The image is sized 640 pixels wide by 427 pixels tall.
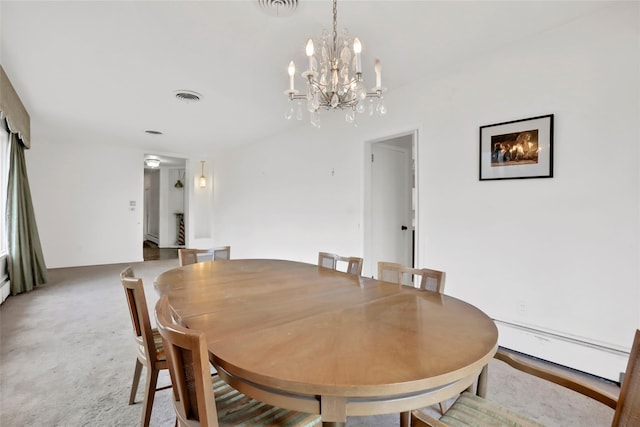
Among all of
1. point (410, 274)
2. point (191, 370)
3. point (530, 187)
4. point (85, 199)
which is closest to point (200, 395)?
point (191, 370)

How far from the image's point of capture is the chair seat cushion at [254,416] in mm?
1020

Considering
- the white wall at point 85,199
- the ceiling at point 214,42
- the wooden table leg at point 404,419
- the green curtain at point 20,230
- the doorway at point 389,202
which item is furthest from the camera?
the white wall at point 85,199

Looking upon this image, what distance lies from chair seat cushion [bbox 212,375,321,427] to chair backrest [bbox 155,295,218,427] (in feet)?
0.36

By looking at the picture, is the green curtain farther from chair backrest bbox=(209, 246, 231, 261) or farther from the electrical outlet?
the electrical outlet

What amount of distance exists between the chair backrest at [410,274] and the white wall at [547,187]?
1.08 metres

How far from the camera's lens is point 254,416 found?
105 centimetres

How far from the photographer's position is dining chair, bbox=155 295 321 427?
2.75 ft

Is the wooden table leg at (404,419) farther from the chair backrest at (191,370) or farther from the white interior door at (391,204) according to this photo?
the white interior door at (391,204)

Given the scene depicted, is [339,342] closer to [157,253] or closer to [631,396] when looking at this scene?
[631,396]

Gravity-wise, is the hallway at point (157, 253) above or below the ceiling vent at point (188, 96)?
below

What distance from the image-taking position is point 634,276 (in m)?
2.00

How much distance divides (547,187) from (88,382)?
3647 millimetres

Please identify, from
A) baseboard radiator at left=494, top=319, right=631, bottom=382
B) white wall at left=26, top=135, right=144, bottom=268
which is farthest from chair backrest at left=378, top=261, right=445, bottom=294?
white wall at left=26, top=135, right=144, bottom=268

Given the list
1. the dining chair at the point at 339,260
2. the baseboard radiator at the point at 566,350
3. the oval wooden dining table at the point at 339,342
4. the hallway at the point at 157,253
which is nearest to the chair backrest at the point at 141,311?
the oval wooden dining table at the point at 339,342
